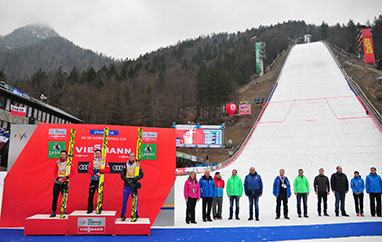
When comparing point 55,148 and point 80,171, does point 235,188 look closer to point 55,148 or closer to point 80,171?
point 80,171

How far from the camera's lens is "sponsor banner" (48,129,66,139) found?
Answer: 6.76m

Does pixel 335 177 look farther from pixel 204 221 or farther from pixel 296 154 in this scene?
pixel 296 154

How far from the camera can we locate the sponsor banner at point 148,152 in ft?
23.1

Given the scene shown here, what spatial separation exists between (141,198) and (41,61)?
127 metres

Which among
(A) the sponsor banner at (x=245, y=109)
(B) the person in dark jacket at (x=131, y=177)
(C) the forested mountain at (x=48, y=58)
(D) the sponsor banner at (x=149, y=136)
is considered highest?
(C) the forested mountain at (x=48, y=58)

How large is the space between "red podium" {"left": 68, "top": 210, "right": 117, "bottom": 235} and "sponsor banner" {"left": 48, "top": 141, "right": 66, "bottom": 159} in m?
1.77

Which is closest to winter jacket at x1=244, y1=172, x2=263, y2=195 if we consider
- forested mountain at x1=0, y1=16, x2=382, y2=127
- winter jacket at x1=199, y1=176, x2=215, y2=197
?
winter jacket at x1=199, y1=176, x2=215, y2=197

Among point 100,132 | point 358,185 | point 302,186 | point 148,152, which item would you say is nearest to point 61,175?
point 100,132

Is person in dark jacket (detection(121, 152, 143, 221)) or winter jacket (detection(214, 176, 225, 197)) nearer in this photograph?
person in dark jacket (detection(121, 152, 143, 221))

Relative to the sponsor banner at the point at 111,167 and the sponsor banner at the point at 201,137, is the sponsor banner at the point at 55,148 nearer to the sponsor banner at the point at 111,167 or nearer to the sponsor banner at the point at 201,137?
the sponsor banner at the point at 111,167

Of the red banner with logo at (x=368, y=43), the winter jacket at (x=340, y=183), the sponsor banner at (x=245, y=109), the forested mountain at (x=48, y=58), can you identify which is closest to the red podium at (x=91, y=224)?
the winter jacket at (x=340, y=183)

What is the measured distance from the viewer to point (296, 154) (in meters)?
19.1

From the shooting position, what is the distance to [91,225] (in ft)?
18.4

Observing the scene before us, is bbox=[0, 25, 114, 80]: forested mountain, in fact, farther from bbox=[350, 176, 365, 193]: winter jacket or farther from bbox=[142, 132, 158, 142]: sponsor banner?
bbox=[350, 176, 365, 193]: winter jacket
